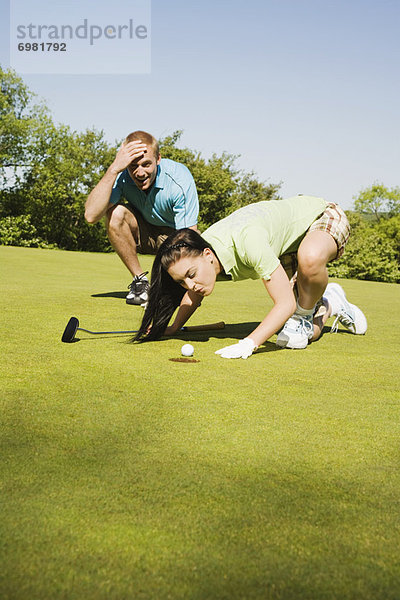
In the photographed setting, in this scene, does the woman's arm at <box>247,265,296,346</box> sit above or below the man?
below

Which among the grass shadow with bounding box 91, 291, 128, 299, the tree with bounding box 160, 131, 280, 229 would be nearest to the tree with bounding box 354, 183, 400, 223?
the tree with bounding box 160, 131, 280, 229

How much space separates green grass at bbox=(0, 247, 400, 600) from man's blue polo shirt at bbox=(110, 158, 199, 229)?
310cm

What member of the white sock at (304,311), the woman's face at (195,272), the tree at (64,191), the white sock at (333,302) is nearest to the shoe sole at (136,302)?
the white sock at (333,302)

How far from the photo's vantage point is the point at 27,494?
1.58m

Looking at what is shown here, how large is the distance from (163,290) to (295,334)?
107 cm

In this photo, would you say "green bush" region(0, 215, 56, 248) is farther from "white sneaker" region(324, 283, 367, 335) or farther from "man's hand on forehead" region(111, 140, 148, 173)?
"white sneaker" region(324, 283, 367, 335)

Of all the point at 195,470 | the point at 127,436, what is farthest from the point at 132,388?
the point at 195,470

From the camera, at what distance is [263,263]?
12.8ft

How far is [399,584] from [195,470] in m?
0.72

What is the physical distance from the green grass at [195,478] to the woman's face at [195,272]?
2.02 ft

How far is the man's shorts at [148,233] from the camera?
6961mm

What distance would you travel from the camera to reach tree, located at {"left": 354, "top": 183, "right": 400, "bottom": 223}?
235 feet

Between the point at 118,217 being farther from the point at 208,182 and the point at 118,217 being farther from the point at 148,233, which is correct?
the point at 208,182

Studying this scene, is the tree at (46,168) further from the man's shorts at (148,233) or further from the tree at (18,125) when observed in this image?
the man's shorts at (148,233)
